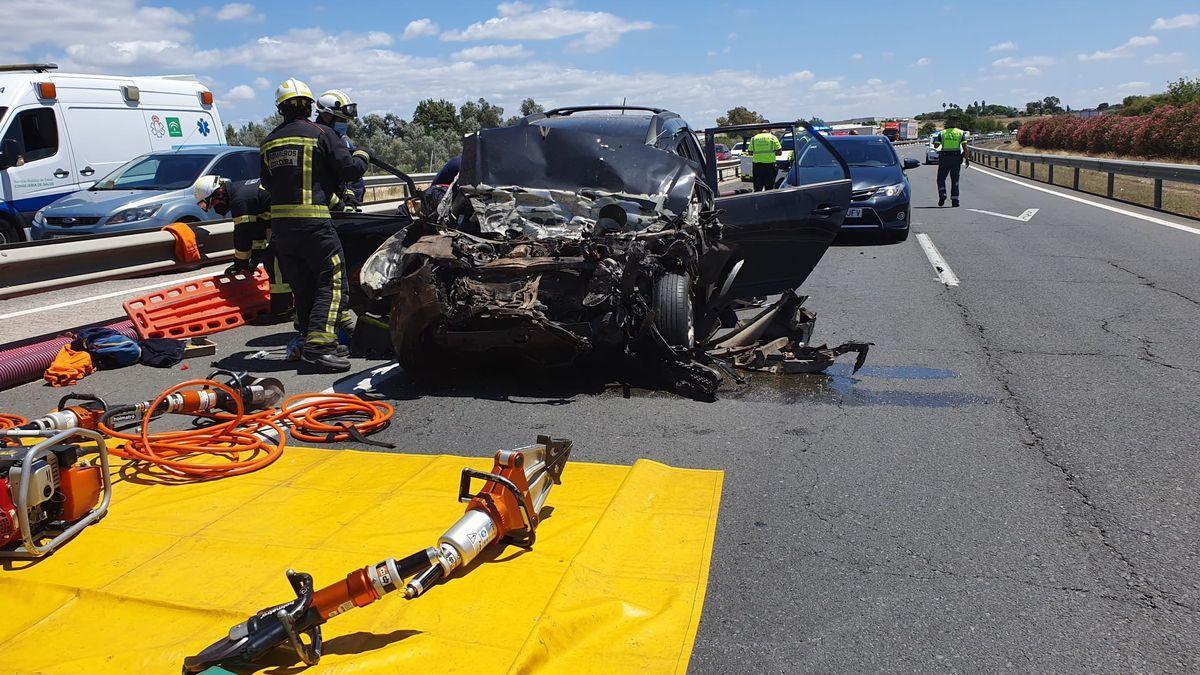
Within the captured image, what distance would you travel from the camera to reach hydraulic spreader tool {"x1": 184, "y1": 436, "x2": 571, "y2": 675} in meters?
2.75

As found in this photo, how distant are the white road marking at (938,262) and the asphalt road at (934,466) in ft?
4.30

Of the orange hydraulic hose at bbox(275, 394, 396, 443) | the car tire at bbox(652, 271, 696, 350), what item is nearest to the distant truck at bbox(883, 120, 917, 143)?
the car tire at bbox(652, 271, 696, 350)

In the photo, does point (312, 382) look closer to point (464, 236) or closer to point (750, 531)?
point (464, 236)

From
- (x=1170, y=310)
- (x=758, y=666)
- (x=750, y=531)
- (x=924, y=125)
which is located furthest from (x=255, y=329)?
(x=924, y=125)

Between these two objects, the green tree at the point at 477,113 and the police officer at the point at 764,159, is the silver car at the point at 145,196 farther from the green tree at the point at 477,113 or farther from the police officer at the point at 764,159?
the green tree at the point at 477,113

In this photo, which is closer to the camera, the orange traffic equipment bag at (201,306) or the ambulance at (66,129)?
the orange traffic equipment bag at (201,306)

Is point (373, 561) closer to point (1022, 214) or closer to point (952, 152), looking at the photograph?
point (1022, 214)

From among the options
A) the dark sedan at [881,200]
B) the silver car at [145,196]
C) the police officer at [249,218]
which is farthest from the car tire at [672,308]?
the dark sedan at [881,200]

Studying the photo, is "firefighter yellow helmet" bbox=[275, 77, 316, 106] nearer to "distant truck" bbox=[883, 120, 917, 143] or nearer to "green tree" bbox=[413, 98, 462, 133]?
"green tree" bbox=[413, 98, 462, 133]

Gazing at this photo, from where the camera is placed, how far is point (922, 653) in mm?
2910

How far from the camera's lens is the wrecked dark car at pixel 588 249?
5.73m

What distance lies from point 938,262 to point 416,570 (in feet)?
33.9

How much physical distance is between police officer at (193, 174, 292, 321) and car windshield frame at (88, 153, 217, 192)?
14.4 ft

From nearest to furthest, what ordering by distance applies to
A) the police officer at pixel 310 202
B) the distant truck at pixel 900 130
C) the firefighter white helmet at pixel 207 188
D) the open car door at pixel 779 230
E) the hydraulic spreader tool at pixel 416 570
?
the hydraulic spreader tool at pixel 416 570 < the police officer at pixel 310 202 < the open car door at pixel 779 230 < the firefighter white helmet at pixel 207 188 < the distant truck at pixel 900 130
